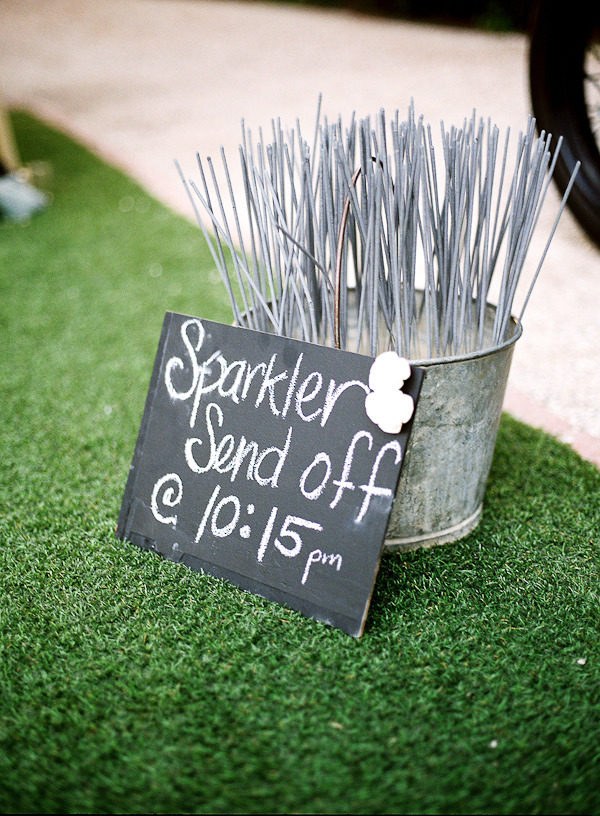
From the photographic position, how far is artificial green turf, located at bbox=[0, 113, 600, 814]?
891 millimetres

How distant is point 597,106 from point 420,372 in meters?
1.63

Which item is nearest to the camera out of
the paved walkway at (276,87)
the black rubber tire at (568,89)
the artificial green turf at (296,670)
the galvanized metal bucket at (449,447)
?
the artificial green turf at (296,670)

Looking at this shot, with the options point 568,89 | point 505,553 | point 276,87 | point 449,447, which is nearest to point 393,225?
point 449,447

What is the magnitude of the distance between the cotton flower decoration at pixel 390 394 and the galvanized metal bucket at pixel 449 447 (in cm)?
5

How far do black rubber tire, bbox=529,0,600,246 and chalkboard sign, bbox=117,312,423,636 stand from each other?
145 centimetres

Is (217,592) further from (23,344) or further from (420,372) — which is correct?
(23,344)

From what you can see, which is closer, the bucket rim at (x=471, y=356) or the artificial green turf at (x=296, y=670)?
the artificial green turf at (x=296, y=670)

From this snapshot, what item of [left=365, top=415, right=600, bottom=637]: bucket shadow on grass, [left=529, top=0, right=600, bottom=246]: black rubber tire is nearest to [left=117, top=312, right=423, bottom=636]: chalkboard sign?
[left=365, top=415, right=600, bottom=637]: bucket shadow on grass

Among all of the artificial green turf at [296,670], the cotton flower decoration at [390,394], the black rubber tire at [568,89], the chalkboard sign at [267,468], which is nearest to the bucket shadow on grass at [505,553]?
the artificial green turf at [296,670]

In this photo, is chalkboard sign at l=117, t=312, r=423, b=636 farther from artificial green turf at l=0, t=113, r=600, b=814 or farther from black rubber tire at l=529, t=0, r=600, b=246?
A: black rubber tire at l=529, t=0, r=600, b=246

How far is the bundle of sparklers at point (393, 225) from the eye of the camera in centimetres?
110

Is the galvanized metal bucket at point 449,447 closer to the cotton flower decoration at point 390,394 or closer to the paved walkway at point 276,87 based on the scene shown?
the cotton flower decoration at point 390,394

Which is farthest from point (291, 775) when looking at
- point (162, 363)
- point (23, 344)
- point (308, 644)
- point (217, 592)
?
point (23, 344)

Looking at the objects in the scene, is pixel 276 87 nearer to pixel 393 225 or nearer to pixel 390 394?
pixel 393 225
